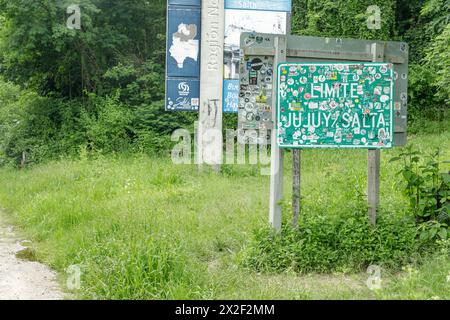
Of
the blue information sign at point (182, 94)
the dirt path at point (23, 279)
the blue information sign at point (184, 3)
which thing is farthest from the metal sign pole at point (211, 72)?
the dirt path at point (23, 279)

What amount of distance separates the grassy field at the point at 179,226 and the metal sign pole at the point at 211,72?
613mm

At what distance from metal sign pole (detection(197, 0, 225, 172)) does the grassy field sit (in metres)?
0.61

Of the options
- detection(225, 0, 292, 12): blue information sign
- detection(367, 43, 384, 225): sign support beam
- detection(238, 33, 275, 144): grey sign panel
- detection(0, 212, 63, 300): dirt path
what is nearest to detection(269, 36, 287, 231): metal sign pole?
detection(238, 33, 275, 144): grey sign panel

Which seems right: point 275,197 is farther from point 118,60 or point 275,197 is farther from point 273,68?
point 118,60

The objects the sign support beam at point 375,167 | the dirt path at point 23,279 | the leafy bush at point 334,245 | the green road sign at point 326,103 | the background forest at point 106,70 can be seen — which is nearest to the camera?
the dirt path at point 23,279

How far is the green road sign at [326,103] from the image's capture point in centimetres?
715

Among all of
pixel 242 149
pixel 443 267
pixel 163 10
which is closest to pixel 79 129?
pixel 163 10

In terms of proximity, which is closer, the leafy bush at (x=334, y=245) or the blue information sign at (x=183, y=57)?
the leafy bush at (x=334, y=245)

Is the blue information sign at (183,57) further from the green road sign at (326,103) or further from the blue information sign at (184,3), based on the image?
the green road sign at (326,103)

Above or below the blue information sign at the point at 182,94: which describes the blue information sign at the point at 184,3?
above

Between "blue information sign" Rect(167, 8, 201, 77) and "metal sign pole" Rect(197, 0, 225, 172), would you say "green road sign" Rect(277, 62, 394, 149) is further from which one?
"blue information sign" Rect(167, 8, 201, 77)

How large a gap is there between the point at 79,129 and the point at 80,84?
8.77ft

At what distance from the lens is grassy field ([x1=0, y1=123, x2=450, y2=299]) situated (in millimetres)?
6252
